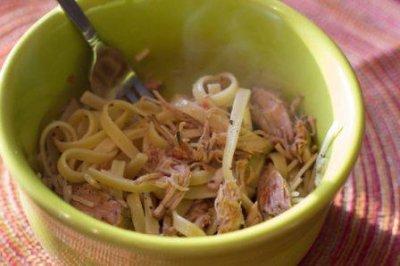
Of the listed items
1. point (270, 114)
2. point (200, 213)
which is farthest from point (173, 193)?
point (270, 114)

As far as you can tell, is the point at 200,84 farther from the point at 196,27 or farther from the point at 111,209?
the point at 111,209

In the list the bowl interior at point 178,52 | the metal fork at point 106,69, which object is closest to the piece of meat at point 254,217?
the bowl interior at point 178,52

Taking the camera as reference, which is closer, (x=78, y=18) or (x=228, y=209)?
(x=228, y=209)

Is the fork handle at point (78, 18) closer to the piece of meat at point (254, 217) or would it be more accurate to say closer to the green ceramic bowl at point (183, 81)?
the green ceramic bowl at point (183, 81)

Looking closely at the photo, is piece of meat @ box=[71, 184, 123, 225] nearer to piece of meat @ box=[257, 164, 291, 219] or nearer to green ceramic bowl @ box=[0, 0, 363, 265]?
green ceramic bowl @ box=[0, 0, 363, 265]

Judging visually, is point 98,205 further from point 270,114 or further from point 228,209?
point 270,114

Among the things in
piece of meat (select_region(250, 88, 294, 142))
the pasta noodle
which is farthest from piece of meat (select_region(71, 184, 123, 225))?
piece of meat (select_region(250, 88, 294, 142))
